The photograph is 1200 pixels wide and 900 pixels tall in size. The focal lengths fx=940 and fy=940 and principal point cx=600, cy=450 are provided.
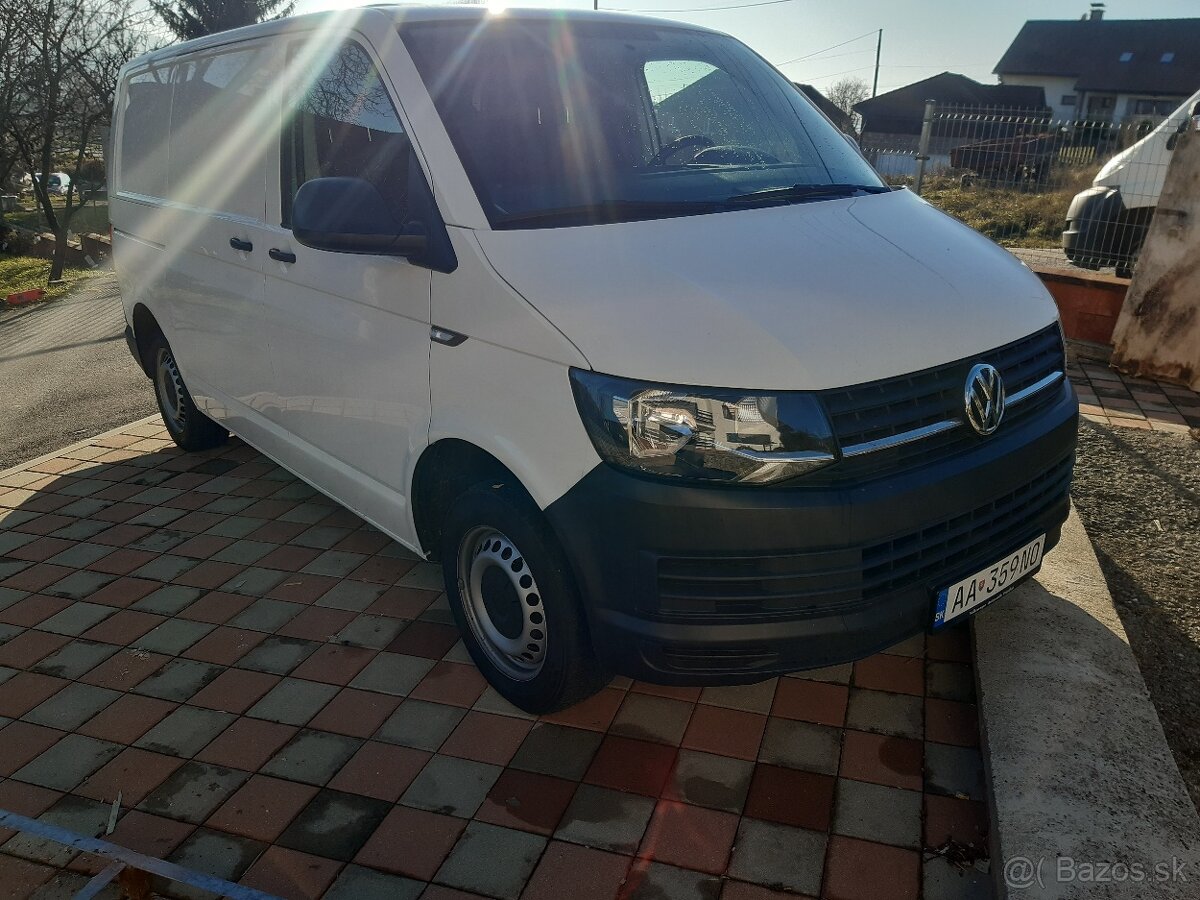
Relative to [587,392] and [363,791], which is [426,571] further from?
[587,392]

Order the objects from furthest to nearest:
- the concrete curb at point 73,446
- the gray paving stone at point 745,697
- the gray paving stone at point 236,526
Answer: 1. the concrete curb at point 73,446
2. the gray paving stone at point 236,526
3. the gray paving stone at point 745,697

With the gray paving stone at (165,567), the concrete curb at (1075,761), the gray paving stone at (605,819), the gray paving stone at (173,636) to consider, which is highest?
the concrete curb at (1075,761)

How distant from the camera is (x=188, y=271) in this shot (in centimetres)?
→ 446

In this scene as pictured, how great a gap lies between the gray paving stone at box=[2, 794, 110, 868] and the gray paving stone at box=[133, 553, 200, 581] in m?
1.40

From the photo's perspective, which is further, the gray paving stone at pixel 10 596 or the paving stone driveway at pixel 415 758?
the gray paving stone at pixel 10 596

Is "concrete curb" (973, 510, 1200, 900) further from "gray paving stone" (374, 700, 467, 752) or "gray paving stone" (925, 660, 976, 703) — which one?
"gray paving stone" (374, 700, 467, 752)

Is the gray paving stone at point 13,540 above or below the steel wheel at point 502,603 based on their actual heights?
below

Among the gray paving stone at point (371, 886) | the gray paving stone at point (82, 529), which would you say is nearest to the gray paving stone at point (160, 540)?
Answer: the gray paving stone at point (82, 529)

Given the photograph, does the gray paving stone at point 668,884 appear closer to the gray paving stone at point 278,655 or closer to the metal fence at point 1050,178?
the gray paving stone at point 278,655

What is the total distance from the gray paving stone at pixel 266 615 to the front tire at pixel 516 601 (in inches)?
33.7

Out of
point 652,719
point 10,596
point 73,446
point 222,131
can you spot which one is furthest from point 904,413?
point 73,446

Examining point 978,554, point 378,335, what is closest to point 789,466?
point 978,554

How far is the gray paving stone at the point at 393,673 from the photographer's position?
3.15m

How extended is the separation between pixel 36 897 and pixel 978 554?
8.49ft
